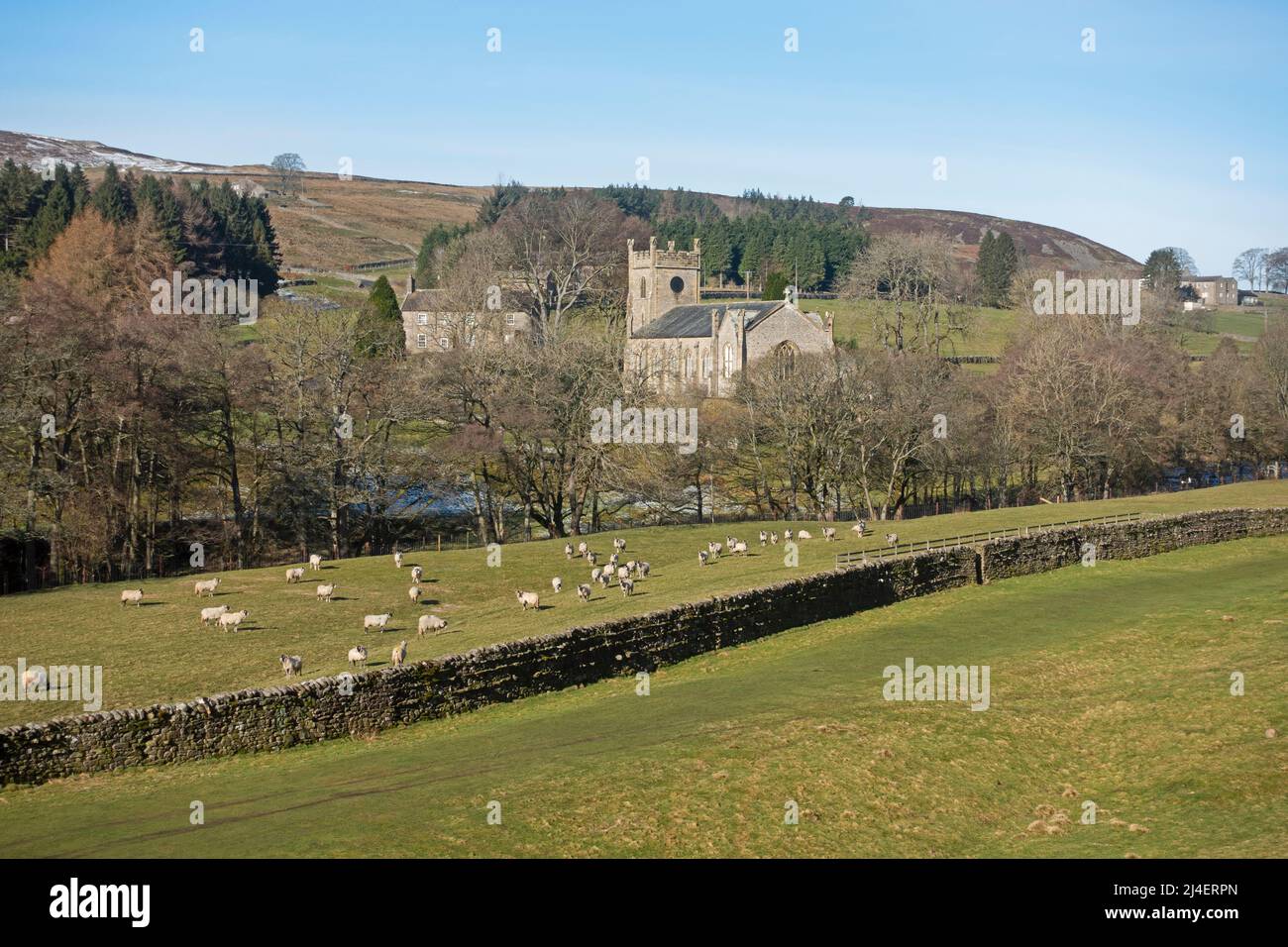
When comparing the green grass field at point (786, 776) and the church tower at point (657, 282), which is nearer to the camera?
the green grass field at point (786, 776)

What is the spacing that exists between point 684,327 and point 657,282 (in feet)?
48.8

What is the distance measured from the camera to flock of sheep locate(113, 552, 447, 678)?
99.6 ft

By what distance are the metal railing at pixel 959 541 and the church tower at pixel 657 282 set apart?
74902 mm

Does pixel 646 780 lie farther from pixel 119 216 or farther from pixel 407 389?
pixel 119 216

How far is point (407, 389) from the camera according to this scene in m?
61.2

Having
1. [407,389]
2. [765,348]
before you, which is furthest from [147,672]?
[765,348]

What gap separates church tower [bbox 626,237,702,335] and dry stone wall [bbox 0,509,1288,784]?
83874 millimetres

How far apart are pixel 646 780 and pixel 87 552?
38726mm

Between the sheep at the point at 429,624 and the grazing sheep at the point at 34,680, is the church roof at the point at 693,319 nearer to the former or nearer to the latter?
the sheep at the point at 429,624

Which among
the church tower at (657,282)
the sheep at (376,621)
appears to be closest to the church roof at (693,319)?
the church tower at (657,282)

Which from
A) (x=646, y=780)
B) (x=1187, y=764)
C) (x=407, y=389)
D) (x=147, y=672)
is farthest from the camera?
(x=407, y=389)

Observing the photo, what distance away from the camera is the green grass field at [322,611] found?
31.5 m

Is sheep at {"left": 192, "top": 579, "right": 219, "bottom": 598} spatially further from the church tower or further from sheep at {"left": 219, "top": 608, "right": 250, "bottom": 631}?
the church tower

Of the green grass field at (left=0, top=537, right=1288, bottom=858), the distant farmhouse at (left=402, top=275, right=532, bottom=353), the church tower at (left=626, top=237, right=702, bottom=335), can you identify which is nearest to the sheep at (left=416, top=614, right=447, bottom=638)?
the green grass field at (left=0, top=537, right=1288, bottom=858)
